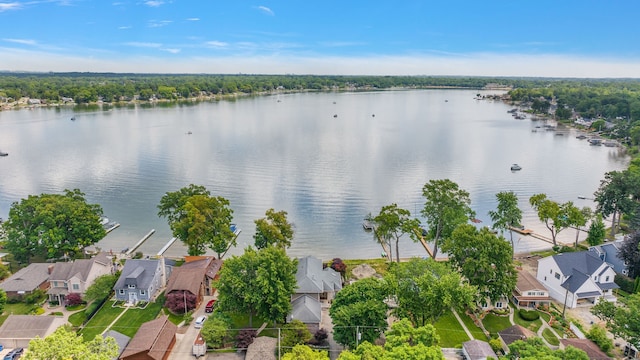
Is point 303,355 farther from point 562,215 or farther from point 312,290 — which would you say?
point 562,215

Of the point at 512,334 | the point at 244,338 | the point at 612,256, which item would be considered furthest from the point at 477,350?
the point at 612,256

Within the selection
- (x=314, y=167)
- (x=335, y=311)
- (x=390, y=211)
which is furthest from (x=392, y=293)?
(x=314, y=167)

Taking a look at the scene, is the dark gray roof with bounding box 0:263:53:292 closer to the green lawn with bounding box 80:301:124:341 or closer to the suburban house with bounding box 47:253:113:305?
the suburban house with bounding box 47:253:113:305

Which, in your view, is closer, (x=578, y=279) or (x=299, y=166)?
(x=578, y=279)

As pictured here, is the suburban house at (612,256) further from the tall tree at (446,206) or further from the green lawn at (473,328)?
the green lawn at (473,328)

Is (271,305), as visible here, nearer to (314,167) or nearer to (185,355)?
(185,355)
